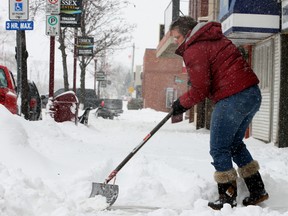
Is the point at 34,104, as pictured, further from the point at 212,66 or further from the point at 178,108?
the point at 212,66

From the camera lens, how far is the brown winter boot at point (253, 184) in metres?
4.39

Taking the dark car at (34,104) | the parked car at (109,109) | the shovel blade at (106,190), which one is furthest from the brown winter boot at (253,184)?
the parked car at (109,109)

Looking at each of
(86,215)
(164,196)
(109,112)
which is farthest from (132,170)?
(109,112)

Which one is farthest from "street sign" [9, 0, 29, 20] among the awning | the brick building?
the brick building

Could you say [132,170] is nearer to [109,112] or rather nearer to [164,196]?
[164,196]

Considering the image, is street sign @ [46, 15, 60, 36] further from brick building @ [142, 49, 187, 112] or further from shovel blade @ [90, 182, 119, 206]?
brick building @ [142, 49, 187, 112]

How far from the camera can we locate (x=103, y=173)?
5.54 metres

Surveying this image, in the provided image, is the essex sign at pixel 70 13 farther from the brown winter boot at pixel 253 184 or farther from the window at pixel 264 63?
the brown winter boot at pixel 253 184

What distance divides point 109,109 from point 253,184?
2378cm

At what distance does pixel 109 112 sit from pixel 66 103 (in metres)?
14.3

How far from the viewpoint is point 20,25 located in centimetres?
1011

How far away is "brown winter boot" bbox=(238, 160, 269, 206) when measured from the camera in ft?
14.4

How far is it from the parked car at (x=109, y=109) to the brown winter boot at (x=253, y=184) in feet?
63.5

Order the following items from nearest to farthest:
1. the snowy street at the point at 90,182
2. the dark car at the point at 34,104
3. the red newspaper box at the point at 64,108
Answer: the snowy street at the point at 90,182 → the red newspaper box at the point at 64,108 → the dark car at the point at 34,104
